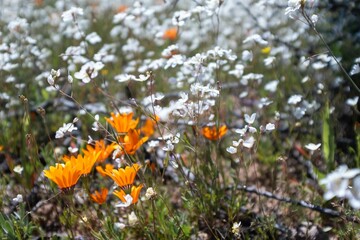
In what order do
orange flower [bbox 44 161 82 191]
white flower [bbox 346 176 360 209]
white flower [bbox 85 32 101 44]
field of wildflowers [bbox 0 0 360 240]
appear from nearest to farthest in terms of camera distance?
white flower [bbox 346 176 360 209]
orange flower [bbox 44 161 82 191]
field of wildflowers [bbox 0 0 360 240]
white flower [bbox 85 32 101 44]

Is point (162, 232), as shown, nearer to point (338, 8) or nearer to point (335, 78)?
point (335, 78)

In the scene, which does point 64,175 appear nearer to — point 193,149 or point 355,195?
point 193,149

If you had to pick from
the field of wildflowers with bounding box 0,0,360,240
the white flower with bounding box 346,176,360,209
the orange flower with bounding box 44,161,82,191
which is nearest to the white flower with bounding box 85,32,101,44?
the field of wildflowers with bounding box 0,0,360,240

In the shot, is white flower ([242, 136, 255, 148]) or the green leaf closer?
white flower ([242, 136, 255, 148])

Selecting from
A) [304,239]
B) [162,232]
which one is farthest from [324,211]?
[162,232]

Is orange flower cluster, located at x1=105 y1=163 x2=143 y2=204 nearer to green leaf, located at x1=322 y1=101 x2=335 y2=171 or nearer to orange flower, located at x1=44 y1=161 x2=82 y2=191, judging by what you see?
orange flower, located at x1=44 y1=161 x2=82 y2=191

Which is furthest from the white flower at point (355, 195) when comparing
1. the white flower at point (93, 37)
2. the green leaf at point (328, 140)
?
the white flower at point (93, 37)

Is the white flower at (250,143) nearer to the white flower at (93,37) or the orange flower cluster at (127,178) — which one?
the orange flower cluster at (127,178)
